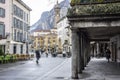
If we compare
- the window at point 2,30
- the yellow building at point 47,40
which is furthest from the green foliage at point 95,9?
the yellow building at point 47,40

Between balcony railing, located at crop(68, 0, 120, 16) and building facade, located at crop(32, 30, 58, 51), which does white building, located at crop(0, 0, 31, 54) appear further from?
building facade, located at crop(32, 30, 58, 51)

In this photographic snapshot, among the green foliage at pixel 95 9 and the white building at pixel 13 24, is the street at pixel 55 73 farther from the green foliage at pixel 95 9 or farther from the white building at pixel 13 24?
the white building at pixel 13 24

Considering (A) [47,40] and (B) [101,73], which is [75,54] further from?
(A) [47,40]

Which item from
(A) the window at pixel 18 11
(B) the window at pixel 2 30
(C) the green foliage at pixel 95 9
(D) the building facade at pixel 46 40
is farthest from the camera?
(D) the building facade at pixel 46 40

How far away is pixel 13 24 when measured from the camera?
229 ft

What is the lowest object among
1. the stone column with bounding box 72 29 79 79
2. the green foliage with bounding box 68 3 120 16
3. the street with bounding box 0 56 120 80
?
the street with bounding box 0 56 120 80

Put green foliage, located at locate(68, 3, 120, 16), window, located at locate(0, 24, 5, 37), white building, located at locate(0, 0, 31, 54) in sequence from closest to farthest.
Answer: green foliage, located at locate(68, 3, 120, 16) → window, located at locate(0, 24, 5, 37) → white building, located at locate(0, 0, 31, 54)

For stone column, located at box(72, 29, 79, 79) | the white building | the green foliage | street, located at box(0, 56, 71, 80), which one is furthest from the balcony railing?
the white building

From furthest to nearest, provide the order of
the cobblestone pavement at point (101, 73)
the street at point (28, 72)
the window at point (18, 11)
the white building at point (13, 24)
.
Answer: the window at point (18, 11), the white building at point (13, 24), the street at point (28, 72), the cobblestone pavement at point (101, 73)

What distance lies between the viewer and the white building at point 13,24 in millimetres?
65875

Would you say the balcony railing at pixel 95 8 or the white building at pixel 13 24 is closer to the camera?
the balcony railing at pixel 95 8

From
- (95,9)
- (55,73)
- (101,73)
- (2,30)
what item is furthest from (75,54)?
(2,30)

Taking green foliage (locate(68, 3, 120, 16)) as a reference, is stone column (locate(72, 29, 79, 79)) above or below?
below

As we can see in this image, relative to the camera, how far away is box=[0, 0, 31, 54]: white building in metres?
65.9
